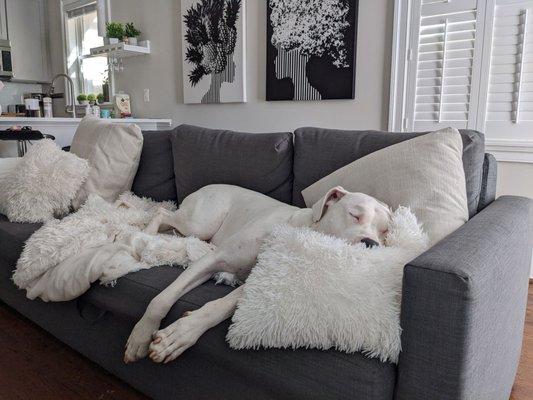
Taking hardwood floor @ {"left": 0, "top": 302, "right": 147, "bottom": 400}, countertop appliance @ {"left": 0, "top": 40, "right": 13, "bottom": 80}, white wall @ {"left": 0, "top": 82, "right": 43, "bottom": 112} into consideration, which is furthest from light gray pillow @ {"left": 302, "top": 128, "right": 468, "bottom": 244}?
white wall @ {"left": 0, "top": 82, "right": 43, "bottom": 112}

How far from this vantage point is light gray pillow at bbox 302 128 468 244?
1274 mm

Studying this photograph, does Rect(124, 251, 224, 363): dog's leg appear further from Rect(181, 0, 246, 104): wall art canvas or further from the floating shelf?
the floating shelf

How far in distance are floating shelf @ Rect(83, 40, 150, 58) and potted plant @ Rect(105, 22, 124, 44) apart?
7 cm

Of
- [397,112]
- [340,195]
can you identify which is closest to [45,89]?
[397,112]

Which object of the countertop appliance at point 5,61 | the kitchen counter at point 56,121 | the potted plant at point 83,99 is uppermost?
the countertop appliance at point 5,61

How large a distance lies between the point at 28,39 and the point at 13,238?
4.33 metres

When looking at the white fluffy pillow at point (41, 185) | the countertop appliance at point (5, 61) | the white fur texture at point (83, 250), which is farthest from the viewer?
the countertop appliance at point (5, 61)

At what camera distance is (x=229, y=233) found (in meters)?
1.62

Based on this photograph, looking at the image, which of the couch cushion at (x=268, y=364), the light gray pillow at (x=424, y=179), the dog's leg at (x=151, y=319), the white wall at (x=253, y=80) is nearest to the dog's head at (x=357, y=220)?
the light gray pillow at (x=424, y=179)

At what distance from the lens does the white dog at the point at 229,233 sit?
1.08 metres

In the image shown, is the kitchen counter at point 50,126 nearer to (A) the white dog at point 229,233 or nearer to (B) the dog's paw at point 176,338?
(A) the white dog at point 229,233

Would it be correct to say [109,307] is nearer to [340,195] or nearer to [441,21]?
[340,195]

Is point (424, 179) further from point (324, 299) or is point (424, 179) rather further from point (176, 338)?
point (176, 338)

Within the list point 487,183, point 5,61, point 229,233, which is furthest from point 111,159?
point 5,61
